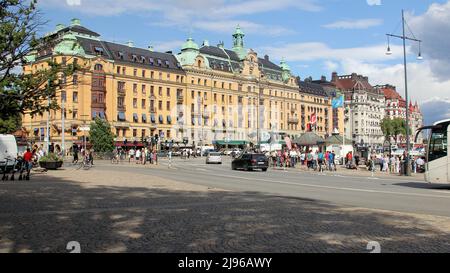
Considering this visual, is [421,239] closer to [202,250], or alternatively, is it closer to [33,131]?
[202,250]

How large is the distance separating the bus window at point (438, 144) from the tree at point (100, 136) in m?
56.1

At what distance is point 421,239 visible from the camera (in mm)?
8883

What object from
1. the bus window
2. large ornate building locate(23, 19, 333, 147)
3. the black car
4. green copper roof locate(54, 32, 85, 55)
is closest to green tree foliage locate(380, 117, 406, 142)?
large ornate building locate(23, 19, 333, 147)

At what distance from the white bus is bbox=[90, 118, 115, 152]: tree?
184 ft

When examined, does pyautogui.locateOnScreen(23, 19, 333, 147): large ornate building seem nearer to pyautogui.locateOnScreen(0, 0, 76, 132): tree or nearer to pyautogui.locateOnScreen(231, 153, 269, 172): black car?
pyautogui.locateOnScreen(231, 153, 269, 172): black car

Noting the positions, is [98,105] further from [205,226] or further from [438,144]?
[205,226]

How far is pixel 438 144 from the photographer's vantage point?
23328mm

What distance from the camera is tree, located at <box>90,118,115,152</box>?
72.1 meters

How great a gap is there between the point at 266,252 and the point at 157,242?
2.01 meters

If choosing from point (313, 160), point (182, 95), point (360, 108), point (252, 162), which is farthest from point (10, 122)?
point (360, 108)

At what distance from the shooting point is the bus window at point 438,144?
23.1m

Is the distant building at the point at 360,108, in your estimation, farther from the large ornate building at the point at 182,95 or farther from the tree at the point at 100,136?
the tree at the point at 100,136

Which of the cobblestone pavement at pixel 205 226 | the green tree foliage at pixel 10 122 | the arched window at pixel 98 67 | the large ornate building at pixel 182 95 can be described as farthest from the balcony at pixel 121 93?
the cobblestone pavement at pixel 205 226

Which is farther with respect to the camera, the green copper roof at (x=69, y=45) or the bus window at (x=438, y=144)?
the bus window at (x=438, y=144)
